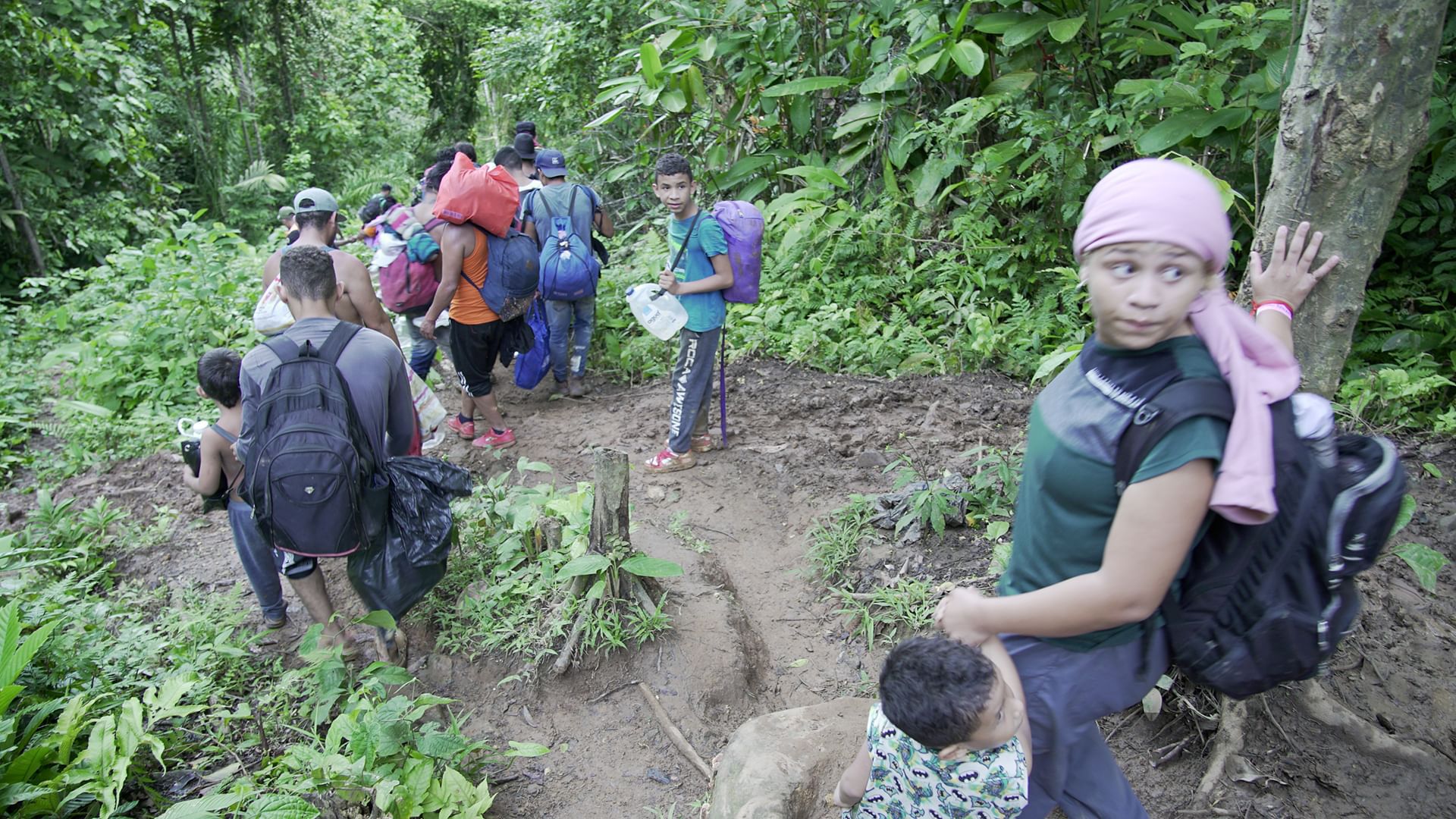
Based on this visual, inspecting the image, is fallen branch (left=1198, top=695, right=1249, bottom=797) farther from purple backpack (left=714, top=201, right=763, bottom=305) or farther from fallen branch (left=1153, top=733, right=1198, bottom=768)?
purple backpack (left=714, top=201, right=763, bottom=305)

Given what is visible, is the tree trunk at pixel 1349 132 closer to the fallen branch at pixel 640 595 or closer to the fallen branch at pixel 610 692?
the fallen branch at pixel 640 595

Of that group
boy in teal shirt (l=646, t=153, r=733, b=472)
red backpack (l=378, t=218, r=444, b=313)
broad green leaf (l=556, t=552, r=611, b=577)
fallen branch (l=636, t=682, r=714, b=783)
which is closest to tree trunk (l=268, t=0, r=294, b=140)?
red backpack (l=378, t=218, r=444, b=313)

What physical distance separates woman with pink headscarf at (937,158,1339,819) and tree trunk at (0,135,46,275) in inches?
445

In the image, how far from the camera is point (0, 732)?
2.71 metres

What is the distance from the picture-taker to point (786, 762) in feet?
8.83

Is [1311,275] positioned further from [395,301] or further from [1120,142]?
[395,301]

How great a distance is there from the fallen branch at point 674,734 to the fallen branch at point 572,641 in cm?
30

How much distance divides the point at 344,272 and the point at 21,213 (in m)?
7.57

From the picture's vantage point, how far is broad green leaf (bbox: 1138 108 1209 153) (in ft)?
16.9

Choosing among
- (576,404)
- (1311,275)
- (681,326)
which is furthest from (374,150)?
(1311,275)

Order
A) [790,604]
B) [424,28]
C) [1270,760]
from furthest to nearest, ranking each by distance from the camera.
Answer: [424,28]
[790,604]
[1270,760]

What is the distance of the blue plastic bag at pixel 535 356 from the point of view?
606 centimetres

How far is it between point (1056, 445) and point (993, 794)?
30.4 inches

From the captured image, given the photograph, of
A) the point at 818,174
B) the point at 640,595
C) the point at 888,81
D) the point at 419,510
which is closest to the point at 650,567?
the point at 640,595
